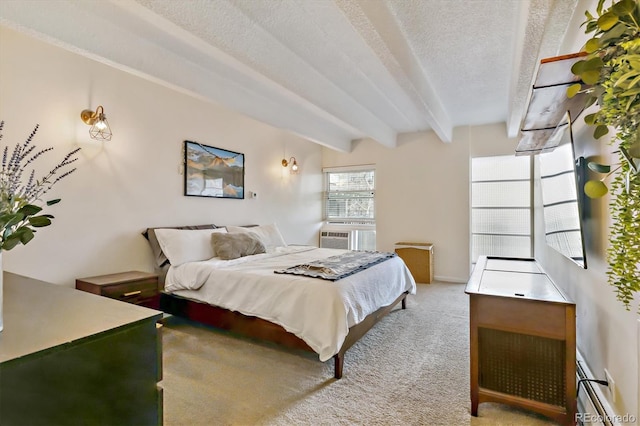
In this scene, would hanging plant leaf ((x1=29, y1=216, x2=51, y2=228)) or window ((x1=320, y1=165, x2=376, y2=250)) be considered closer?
hanging plant leaf ((x1=29, y1=216, x2=51, y2=228))

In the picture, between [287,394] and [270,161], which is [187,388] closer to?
[287,394]

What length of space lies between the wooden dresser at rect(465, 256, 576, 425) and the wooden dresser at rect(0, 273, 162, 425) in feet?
5.57

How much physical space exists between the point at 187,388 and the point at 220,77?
2.92 m

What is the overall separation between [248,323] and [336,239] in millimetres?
3897

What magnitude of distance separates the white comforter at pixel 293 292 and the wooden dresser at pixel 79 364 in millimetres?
1421

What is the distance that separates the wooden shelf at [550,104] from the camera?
4.73 feet

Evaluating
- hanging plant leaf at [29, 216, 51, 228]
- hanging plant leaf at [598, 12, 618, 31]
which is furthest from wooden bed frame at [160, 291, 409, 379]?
hanging plant leaf at [598, 12, 618, 31]

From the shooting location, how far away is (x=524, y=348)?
189cm

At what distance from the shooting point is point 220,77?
338 centimetres

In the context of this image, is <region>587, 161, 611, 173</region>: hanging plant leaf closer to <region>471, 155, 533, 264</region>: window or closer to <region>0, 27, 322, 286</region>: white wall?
<region>0, 27, 322, 286</region>: white wall

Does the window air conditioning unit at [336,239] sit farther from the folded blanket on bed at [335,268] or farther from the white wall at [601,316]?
the white wall at [601,316]

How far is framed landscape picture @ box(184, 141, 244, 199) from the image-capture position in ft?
12.9

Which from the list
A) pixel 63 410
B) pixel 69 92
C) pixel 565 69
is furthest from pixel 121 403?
pixel 69 92

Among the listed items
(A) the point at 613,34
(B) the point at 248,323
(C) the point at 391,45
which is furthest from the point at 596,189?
(B) the point at 248,323
